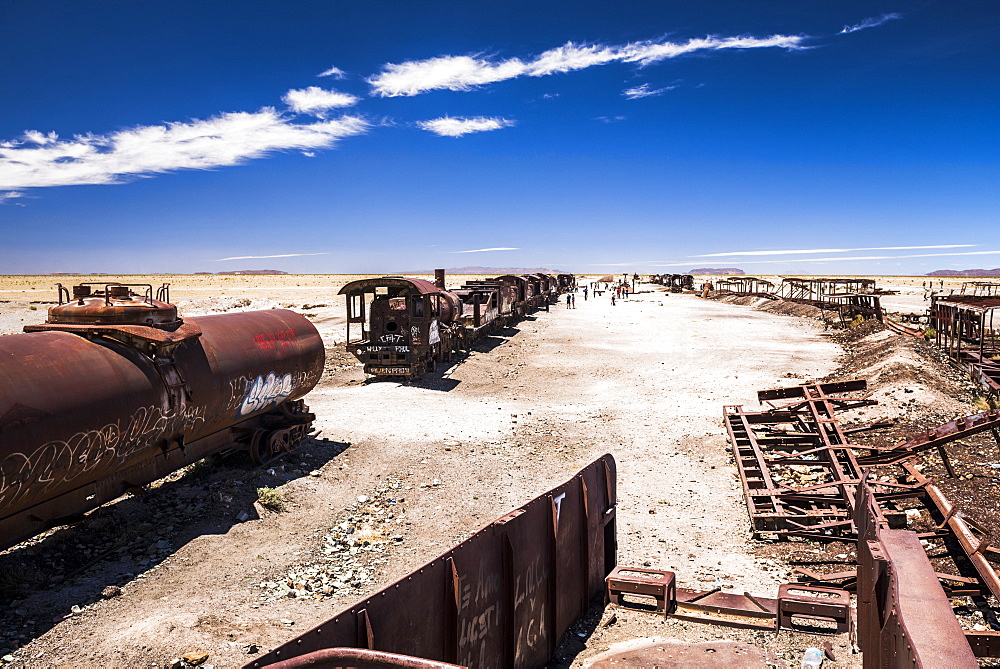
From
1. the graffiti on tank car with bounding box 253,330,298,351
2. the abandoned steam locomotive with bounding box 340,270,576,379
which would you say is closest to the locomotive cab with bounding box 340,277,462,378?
the abandoned steam locomotive with bounding box 340,270,576,379

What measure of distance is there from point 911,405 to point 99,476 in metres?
14.7

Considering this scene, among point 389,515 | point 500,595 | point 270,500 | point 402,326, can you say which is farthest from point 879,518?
point 402,326

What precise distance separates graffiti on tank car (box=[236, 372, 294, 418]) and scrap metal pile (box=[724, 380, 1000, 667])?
8.00 metres

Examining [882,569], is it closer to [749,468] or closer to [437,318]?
[749,468]

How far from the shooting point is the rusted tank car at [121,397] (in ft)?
21.3

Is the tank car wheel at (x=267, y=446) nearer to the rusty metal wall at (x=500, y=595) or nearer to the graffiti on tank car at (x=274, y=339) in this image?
the graffiti on tank car at (x=274, y=339)

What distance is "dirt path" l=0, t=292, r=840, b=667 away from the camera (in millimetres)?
6195

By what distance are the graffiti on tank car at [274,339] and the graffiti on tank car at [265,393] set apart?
0.49 metres

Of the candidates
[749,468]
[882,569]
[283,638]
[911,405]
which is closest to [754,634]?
[882,569]

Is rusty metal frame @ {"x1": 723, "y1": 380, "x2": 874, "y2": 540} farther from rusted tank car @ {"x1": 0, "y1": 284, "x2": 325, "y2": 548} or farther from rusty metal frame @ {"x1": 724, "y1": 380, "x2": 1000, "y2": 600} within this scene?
rusted tank car @ {"x1": 0, "y1": 284, "x2": 325, "y2": 548}

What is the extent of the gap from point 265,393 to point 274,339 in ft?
3.24

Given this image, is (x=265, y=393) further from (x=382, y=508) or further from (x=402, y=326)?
(x=402, y=326)

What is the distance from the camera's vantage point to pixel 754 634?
5.72 meters

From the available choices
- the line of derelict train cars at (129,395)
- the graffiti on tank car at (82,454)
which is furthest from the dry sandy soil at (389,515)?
the graffiti on tank car at (82,454)
